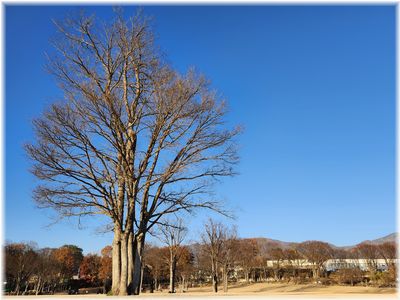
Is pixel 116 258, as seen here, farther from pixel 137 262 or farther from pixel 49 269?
pixel 49 269

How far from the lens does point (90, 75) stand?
14461 mm

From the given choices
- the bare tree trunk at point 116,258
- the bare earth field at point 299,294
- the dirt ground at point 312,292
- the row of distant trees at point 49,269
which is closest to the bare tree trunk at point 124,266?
the bare tree trunk at point 116,258

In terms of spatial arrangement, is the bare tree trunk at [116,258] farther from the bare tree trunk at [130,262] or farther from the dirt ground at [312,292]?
the dirt ground at [312,292]

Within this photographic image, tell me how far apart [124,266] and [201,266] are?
184 ft

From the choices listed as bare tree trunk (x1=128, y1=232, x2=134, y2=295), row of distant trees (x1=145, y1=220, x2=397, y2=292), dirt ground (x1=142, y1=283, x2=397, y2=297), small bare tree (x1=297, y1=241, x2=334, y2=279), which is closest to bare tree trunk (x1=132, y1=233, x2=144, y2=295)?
bare tree trunk (x1=128, y1=232, x2=134, y2=295)

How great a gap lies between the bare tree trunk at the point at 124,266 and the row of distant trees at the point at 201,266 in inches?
1100

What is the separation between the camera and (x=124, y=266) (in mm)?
13641

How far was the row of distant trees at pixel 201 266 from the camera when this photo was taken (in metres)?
44.8

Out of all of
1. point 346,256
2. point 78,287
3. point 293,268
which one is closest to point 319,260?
point 293,268

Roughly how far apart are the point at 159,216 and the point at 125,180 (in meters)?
2.44

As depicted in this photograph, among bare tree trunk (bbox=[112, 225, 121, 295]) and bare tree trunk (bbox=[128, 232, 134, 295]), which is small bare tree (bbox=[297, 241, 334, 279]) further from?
bare tree trunk (bbox=[112, 225, 121, 295])

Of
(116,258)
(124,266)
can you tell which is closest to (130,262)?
(124,266)

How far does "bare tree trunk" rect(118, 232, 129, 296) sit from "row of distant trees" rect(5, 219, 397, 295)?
27936 mm

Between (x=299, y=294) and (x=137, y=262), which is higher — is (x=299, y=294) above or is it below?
below
